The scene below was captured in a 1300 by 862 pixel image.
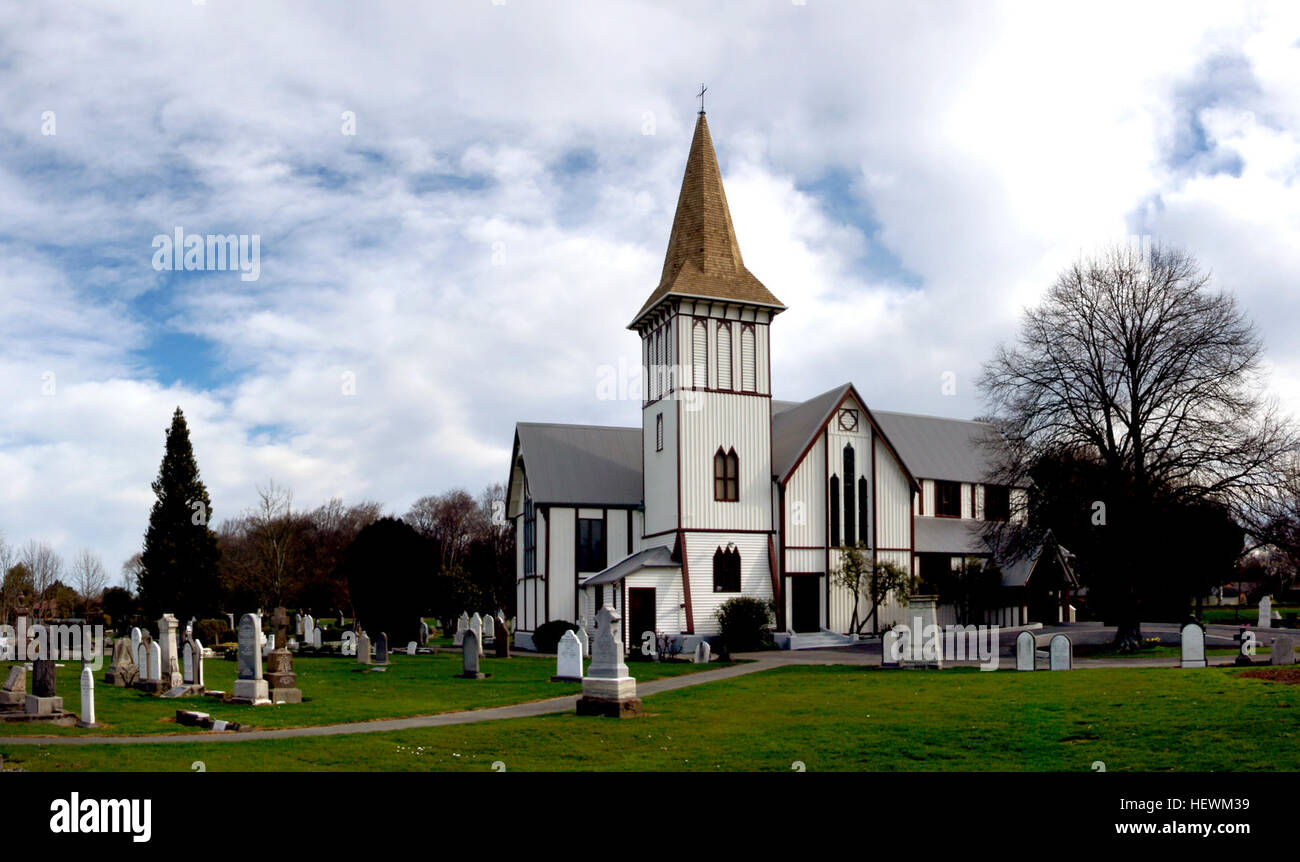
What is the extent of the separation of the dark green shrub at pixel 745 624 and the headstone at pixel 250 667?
2133cm

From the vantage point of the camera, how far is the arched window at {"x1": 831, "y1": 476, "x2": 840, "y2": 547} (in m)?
43.2

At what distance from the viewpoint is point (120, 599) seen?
6066 cm

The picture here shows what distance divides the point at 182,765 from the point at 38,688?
8055 millimetres

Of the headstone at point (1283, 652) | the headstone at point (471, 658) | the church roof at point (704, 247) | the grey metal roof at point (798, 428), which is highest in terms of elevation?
the church roof at point (704, 247)

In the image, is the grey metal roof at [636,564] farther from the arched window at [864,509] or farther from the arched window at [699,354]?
the arched window at [864,509]

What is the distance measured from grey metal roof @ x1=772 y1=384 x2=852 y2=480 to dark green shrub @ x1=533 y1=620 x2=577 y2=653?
1075cm

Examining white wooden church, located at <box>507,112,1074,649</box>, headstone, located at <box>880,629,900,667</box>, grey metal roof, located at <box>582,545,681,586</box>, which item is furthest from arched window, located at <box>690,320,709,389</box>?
headstone, located at <box>880,629,900,667</box>

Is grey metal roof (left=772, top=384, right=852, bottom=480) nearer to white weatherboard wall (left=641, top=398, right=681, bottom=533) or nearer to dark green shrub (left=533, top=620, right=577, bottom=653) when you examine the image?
white weatherboard wall (left=641, top=398, right=681, bottom=533)

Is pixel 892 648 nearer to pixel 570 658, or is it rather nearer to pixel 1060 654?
pixel 1060 654

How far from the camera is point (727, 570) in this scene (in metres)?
42.4

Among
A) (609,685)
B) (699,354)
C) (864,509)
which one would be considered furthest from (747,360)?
(609,685)

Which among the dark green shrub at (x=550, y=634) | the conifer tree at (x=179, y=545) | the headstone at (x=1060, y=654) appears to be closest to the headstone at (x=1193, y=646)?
the headstone at (x=1060, y=654)

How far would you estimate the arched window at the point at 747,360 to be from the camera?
143 ft
